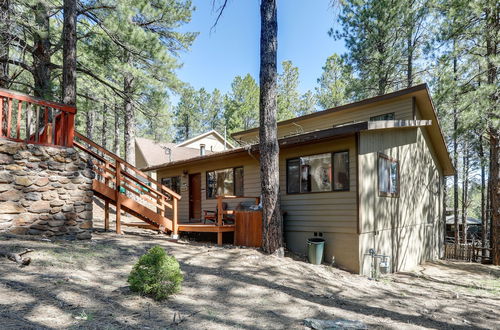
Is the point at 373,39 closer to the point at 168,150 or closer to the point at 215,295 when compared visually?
the point at 215,295

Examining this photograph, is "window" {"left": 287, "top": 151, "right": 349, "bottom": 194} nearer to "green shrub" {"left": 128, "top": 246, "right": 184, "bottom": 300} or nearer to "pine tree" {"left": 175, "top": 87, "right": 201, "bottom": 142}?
"green shrub" {"left": 128, "top": 246, "right": 184, "bottom": 300}

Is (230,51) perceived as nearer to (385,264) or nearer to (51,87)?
(51,87)

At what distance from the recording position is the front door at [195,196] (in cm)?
1276

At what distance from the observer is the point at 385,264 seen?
27.9 feet

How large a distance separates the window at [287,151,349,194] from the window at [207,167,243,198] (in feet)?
7.15

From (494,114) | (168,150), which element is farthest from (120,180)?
(168,150)

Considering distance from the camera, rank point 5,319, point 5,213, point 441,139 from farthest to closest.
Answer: point 441,139 → point 5,213 → point 5,319

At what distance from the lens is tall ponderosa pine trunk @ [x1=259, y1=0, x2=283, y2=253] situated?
7.53 m

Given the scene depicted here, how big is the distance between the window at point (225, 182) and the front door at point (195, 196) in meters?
0.73

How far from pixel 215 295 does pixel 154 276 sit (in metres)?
1.04

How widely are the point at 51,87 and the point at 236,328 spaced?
10488 mm

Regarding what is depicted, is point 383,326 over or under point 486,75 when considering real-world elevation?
under

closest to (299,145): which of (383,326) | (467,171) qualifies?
(383,326)

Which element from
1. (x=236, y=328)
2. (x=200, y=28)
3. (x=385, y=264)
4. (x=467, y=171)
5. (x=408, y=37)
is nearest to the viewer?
(x=236, y=328)
